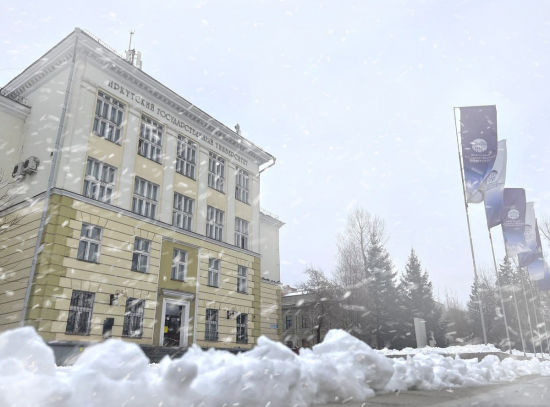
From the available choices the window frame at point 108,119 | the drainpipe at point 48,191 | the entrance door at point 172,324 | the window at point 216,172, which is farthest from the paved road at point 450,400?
the window at point 216,172

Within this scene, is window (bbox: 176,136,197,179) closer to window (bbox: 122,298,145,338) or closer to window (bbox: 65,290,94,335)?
window (bbox: 122,298,145,338)

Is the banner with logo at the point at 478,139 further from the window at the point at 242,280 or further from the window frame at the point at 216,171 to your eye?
the window at the point at 242,280

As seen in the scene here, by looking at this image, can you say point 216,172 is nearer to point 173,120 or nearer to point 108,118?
point 173,120

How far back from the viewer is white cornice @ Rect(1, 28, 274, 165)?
1891 centimetres

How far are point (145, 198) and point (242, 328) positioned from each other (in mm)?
10368

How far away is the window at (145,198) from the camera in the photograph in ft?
66.7

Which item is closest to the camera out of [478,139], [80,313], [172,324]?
[80,313]

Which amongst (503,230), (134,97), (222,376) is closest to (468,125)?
(503,230)

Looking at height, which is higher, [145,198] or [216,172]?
[216,172]

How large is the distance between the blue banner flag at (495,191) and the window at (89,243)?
18204mm

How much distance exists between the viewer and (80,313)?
16281 mm


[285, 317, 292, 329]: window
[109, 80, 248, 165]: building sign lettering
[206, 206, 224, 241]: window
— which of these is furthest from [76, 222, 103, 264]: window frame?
[285, 317, 292, 329]: window

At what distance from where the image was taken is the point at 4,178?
61.7ft

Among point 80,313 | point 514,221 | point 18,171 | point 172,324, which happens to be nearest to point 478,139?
point 514,221
